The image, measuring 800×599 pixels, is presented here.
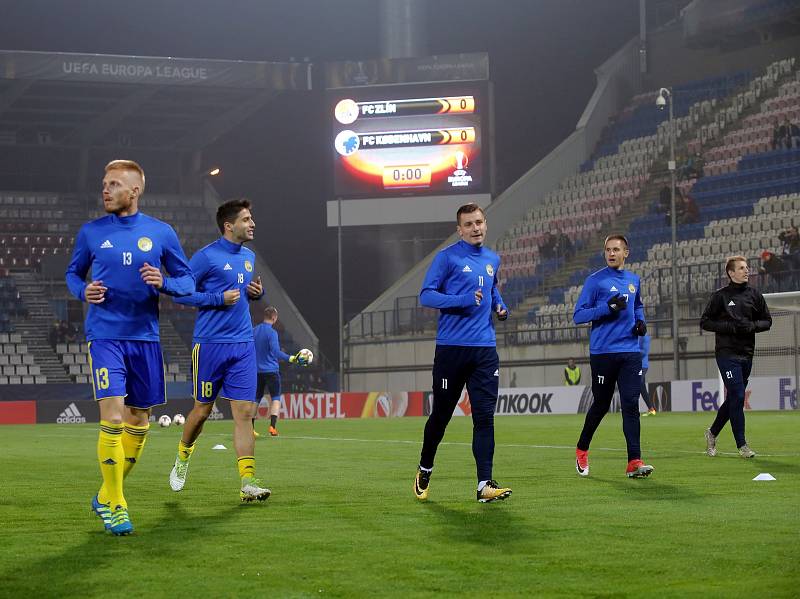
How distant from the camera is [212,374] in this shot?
11070 millimetres

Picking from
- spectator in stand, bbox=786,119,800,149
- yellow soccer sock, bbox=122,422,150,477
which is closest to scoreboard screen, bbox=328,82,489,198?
spectator in stand, bbox=786,119,800,149

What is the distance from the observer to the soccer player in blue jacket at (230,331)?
36.1ft

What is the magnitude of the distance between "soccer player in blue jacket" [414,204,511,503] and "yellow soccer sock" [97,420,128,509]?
287 centimetres

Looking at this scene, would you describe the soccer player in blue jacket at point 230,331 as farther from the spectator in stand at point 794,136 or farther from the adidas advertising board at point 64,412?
the spectator in stand at point 794,136

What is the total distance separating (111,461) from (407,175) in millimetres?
39947

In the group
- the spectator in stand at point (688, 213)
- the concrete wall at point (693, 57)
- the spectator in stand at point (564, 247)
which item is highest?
the concrete wall at point (693, 57)

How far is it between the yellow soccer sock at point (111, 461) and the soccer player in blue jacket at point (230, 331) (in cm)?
232

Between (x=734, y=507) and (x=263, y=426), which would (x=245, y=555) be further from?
(x=263, y=426)

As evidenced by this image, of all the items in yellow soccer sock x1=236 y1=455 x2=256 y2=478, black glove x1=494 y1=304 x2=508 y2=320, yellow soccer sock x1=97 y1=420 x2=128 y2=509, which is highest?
black glove x1=494 y1=304 x2=508 y2=320

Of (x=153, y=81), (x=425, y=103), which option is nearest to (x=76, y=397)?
(x=153, y=81)

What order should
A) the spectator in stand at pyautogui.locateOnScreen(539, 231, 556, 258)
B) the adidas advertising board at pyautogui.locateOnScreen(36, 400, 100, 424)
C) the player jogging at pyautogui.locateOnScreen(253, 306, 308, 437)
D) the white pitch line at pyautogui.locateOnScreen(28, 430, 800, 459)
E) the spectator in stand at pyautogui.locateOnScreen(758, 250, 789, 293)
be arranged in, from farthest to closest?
1. the spectator in stand at pyautogui.locateOnScreen(539, 231, 556, 258)
2. the adidas advertising board at pyautogui.locateOnScreen(36, 400, 100, 424)
3. the spectator in stand at pyautogui.locateOnScreen(758, 250, 789, 293)
4. the player jogging at pyautogui.locateOnScreen(253, 306, 308, 437)
5. the white pitch line at pyautogui.locateOnScreen(28, 430, 800, 459)

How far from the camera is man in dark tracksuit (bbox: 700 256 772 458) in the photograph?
49.4 feet

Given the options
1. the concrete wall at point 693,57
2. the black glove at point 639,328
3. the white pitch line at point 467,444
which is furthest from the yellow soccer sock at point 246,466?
the concrete wall at point 693,57

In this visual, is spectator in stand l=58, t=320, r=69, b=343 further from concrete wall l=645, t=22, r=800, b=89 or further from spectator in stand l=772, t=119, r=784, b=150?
spectator in stand l=772, t=119, r=784, b=150
